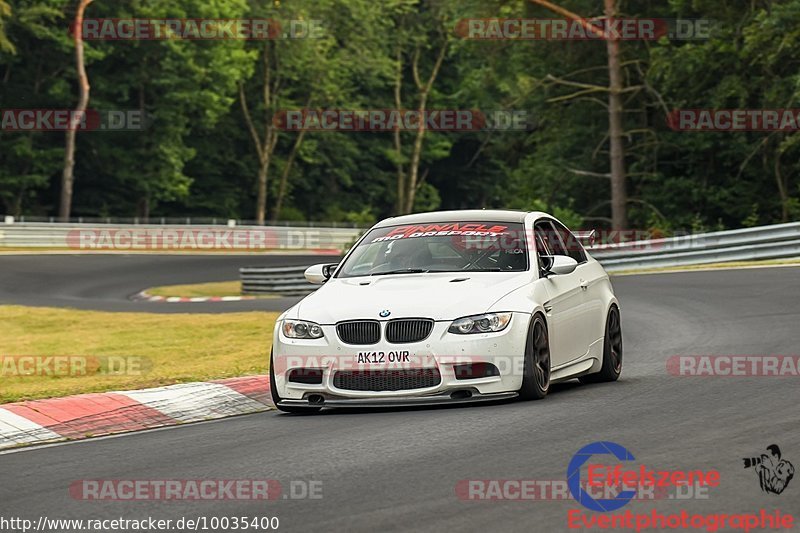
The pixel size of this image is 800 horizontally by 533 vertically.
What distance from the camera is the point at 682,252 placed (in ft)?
93.9

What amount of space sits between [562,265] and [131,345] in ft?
32.5

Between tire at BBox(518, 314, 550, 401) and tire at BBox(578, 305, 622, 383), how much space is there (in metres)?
1.49

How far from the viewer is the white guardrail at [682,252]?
2722 centimetres

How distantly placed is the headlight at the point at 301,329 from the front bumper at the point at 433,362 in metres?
0.05

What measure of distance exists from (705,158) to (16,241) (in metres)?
22.3

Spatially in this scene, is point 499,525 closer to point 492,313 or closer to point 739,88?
point 492,313

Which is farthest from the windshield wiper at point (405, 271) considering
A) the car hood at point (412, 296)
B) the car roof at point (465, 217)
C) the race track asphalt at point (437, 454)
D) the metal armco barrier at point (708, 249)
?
the metal armco barrier at point (708, 249)

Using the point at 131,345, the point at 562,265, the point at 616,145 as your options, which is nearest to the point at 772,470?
the point at 562,265

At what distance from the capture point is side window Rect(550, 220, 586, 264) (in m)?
12.4

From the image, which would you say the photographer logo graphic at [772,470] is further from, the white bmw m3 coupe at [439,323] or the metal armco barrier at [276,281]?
the metal armco barrier at [276,281]

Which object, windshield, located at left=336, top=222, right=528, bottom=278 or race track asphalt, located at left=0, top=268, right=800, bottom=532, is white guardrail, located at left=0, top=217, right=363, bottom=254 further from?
race track asphalt, located at left=0, top=268, right=800, bottom=532

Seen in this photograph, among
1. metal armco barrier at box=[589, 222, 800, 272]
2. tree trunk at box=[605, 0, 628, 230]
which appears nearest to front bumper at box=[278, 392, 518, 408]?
metal armco barrier at box=[589, 222, 800, 272]

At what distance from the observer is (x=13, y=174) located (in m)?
61.3

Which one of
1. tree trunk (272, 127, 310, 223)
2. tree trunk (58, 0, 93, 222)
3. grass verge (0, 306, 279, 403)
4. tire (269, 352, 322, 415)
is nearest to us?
tire (269, 352, 322, 415)
